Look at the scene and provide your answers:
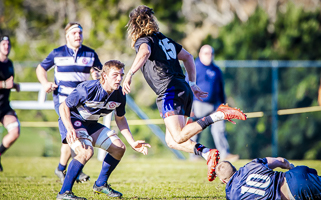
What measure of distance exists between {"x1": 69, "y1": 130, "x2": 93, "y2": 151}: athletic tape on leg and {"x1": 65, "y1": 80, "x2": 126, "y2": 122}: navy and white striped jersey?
0.80 feet

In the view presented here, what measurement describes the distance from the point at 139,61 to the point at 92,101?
755 millimetres

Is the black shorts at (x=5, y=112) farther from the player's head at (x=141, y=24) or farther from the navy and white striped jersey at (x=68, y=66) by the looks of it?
the player's head at (x=141, y=24)

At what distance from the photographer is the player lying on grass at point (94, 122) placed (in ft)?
12.6

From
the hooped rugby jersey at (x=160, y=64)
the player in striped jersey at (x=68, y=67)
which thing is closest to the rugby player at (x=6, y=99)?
the player in striped jersey at (x=68, y=67)

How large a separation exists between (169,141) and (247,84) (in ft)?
18.8

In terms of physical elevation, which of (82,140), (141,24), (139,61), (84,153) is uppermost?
(141,24)

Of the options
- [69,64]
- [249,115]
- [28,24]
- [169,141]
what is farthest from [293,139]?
[28,24]

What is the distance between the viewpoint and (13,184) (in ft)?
16.4

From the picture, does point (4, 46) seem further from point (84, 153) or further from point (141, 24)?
point (84, 153)

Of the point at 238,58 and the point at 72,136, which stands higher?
the point at 238,58

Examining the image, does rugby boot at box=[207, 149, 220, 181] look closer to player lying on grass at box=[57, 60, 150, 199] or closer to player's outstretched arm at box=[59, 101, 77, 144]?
player lying on grass at box=[57, 60, 150, 199]

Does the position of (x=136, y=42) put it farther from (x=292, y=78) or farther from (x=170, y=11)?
(x=170, y=11)

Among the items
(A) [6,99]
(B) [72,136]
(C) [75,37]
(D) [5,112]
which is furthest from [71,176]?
(A) [6,99]

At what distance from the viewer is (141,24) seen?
4.18m
